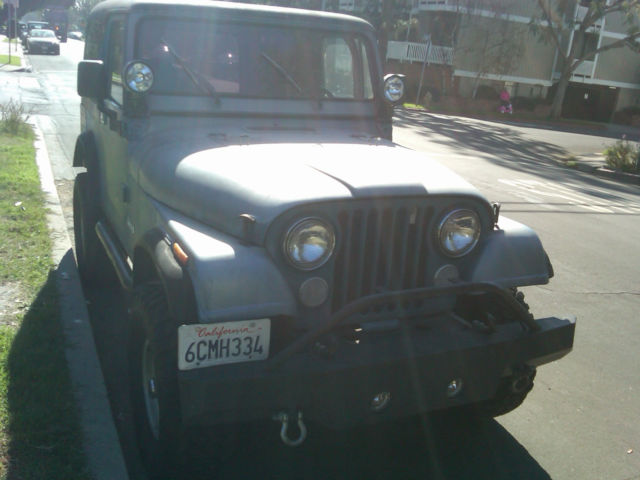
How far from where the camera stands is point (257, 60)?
4148 mm

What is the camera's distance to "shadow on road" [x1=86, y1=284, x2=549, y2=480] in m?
3.25

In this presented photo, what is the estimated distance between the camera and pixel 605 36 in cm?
4022

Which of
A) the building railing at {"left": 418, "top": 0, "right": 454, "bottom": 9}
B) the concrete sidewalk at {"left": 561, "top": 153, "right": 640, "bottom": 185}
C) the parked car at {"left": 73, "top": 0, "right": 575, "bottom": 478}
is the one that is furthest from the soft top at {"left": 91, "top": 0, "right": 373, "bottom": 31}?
the building railing at {"left": 418, "top": 0, "right": 454, "bottom": 9}

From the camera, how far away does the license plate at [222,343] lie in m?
2.53

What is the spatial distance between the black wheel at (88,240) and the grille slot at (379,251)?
9.15ft

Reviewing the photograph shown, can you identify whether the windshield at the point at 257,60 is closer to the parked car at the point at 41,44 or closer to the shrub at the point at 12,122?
the shrub at the point at 12,122

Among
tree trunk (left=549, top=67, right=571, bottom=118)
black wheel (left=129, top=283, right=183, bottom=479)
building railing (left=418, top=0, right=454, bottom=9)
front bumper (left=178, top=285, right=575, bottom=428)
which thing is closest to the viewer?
Result: front bumper (left=178, top=285, right=575, bottom=428)

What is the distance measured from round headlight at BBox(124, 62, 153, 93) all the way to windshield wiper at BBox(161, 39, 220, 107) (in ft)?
0.85

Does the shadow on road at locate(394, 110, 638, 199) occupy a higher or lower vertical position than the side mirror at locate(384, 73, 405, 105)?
lower

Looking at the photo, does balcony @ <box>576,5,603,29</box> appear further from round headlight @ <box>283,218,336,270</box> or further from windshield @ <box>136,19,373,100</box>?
round headlight @ <box>283,218,336,270</box>

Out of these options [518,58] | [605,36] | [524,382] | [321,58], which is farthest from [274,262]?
[605,36]

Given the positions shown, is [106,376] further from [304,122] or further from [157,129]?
[304,122]

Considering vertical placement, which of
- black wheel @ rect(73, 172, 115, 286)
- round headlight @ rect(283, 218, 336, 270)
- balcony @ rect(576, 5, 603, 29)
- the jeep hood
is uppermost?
balcony @ rect(576, 5, 603, 29)

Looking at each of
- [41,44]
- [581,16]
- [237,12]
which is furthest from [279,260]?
[41,44]
